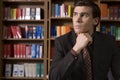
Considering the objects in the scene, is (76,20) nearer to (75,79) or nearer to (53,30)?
(75,79)

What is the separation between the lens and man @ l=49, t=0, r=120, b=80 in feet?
5.10

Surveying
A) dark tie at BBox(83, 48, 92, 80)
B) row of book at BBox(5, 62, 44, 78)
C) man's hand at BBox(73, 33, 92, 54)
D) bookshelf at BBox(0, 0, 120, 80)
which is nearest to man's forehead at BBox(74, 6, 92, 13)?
man's hand at BBox(73, 33, 92, 54)

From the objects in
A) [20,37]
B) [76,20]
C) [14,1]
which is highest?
[14,1]

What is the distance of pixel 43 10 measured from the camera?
16.3 feet

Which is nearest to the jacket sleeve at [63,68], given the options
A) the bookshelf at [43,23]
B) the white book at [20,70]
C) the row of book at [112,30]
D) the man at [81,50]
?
the man at [81,50]

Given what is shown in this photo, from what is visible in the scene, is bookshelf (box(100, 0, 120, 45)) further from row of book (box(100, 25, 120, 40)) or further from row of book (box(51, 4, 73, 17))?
row of book (box(51, 4, 73, 17))

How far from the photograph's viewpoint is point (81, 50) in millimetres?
1624

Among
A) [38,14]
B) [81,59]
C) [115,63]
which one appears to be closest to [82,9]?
[81,59]

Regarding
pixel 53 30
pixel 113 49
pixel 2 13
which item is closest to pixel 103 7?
pixel 53 30

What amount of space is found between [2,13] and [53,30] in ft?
3.34

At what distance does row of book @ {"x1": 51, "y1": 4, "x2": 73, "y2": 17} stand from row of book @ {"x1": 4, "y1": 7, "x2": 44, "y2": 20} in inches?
10.6

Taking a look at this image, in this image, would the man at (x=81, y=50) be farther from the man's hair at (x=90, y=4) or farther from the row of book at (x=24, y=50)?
the row of book at (x=24, y=50)

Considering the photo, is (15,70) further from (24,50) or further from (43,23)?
(43,23)

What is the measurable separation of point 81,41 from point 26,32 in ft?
11.0
